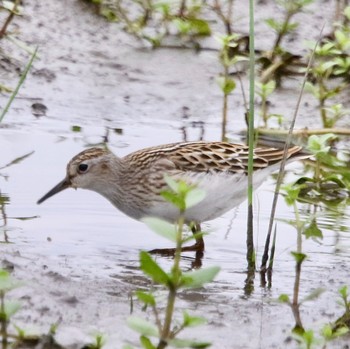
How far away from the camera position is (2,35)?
8.48 meters

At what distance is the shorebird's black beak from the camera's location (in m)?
6.91

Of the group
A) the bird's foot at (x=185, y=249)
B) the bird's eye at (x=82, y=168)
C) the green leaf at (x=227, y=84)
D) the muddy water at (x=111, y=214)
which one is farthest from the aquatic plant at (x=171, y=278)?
the green leaf at (x=227, y=84)

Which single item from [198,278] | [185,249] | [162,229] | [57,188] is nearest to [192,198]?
Answer: [162,229]

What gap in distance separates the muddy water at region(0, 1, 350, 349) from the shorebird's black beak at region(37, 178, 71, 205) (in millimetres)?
137

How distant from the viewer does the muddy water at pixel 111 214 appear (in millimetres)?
5328

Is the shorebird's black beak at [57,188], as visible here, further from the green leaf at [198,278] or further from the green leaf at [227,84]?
the green leaf at [198,278]

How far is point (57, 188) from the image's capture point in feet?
23.0

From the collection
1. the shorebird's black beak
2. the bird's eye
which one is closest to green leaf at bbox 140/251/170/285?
the shorebird's black beak

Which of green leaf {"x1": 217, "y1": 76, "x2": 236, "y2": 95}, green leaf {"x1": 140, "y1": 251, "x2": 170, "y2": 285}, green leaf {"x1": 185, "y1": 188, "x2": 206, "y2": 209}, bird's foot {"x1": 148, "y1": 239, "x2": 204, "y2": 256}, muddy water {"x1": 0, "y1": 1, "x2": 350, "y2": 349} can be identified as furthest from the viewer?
green leaf {"x1": 217, "y1": 76, "x2": 236, "y2": 95}

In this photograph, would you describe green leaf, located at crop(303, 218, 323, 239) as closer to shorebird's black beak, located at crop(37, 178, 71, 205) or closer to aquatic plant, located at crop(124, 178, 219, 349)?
shorebird's black beak, located at crop(37, 178, 71, 205)

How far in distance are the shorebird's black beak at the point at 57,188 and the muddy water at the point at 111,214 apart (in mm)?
137

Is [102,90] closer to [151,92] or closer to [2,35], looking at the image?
[151,92]

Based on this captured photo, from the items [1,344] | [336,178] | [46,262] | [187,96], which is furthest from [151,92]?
[1,344]

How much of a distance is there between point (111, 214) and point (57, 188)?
47 cm
